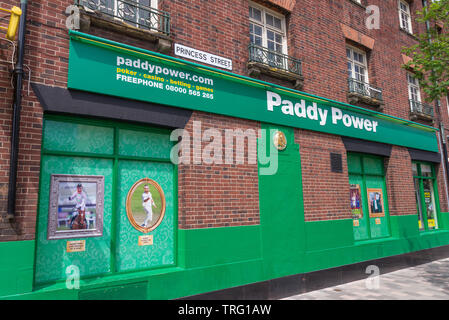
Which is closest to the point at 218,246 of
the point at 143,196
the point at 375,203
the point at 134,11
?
the point at 143,196

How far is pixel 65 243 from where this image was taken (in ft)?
16.0

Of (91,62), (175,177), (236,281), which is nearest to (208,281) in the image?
(236,281)

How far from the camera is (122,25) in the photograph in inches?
216

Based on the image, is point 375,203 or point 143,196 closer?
point 143,196

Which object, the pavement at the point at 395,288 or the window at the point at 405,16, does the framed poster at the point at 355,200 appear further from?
the window at the point at 405,16

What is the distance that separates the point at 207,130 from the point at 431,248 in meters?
9.67

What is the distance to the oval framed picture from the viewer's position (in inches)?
220

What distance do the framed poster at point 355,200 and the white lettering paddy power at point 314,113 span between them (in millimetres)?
1809

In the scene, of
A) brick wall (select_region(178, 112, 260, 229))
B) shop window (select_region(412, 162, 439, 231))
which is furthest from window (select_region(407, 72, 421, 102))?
brick wall (select_region(178, 112, 260, 229))

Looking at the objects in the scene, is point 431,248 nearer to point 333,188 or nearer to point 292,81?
point 333,188

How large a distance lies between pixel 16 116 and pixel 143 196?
234 centimetres

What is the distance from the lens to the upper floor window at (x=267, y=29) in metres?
7.79

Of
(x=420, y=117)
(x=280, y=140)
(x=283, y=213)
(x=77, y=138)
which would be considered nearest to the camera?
(x=77, y=138)

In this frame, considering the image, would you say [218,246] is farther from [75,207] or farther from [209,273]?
[75,207]
